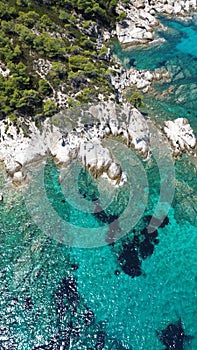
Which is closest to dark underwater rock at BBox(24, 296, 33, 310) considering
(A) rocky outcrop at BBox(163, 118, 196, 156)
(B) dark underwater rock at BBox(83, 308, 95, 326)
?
(B) dark underwater rock at BBox(83, 308, 95, 326)

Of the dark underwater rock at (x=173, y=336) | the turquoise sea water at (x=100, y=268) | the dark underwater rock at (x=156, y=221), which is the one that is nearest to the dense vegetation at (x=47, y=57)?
the turquoise sea water at (x=100, y=268)

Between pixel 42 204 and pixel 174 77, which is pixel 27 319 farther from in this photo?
pixel 174 77

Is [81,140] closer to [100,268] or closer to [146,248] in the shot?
[146,248]

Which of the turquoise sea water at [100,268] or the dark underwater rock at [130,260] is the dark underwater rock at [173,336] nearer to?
the turquoise sea water at [100,268]

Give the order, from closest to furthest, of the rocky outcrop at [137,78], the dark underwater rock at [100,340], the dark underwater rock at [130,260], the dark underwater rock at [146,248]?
the dark underwater rock at [100,340], the dark underwater rock at [130,260], the dark underwater rock at [146,248], the rocky outcrop at [137,78]

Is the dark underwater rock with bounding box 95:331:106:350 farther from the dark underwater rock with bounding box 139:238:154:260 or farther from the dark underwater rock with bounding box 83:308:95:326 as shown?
the dark underwater rock with bounding box 139:238:154:260

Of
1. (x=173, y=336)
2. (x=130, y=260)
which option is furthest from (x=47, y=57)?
(x=173, y=336)
